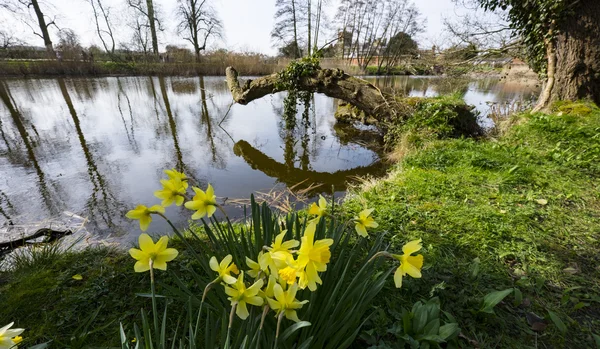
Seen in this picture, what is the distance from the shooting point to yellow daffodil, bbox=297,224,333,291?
0.55 metres

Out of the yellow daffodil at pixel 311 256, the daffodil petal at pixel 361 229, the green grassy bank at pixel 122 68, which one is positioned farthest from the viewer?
the green grassy bank at pixel 122 68

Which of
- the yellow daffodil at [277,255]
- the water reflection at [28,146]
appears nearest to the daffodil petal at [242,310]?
the yellow daffodil at [277,255]

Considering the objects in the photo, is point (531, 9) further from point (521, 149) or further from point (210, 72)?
point (210, 72)

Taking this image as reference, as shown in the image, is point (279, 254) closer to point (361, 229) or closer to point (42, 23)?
point (361, 229)

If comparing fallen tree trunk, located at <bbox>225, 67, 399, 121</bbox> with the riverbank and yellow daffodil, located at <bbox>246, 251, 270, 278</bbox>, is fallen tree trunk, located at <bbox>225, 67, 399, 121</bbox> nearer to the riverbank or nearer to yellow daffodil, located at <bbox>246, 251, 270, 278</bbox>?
the riverbank

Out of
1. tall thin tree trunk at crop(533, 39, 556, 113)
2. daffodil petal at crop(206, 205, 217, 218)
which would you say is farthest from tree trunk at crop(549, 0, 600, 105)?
daffodil petal at crop(206, 205, 217, 218)

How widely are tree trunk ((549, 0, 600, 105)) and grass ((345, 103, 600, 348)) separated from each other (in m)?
1.70

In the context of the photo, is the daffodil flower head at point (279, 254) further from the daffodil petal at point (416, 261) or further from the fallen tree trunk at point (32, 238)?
the fallen tree trunk at point (32, 238)

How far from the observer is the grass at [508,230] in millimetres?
1180

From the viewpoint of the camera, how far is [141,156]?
469 centimetres

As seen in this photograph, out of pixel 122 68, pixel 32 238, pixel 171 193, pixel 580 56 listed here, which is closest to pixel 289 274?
pixel 171 193

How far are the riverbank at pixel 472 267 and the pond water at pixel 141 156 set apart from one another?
128cm

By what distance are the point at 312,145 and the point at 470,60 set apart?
5.23 m

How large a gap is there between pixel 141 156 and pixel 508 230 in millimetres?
5239
